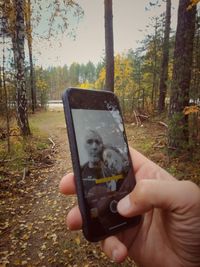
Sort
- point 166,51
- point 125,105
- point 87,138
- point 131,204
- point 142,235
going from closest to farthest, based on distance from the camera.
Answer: point 131,204, point 87,138, point 142,235, point 166,51, point 125,105

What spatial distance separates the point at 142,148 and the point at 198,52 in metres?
4.08

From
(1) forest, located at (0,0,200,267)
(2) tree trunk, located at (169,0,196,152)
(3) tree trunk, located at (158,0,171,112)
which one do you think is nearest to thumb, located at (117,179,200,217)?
(1) forest, located at (0,0,200,267)

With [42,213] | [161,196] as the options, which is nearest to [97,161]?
[161,196]

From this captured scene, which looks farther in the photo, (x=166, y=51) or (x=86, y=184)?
(x=166, y=51)

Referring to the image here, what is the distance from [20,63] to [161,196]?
10120 mm

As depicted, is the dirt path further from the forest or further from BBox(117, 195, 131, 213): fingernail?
BBox(117, 195, 131, 213): fingernail

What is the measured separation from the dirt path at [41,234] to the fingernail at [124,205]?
2692 millimetres

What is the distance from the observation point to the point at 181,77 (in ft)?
22.6

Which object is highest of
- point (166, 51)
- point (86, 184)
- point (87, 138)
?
point (166, 51)

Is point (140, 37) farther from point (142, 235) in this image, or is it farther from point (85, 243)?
point (142, 235)

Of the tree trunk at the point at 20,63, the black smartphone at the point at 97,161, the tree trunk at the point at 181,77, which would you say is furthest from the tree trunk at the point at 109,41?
the black smartphone at the point at 97,161

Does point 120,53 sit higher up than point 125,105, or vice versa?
point 120,53

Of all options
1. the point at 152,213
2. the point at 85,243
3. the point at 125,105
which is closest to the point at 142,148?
the point at 85,243

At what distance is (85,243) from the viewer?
13.8 ft
